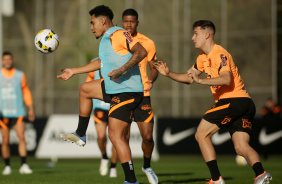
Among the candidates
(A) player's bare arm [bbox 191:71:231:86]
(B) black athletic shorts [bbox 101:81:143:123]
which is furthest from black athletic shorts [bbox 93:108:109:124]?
(A) player's bare arm [bbox 191:71:231:86]

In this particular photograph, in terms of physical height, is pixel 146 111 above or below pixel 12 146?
above

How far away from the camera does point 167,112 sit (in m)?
29.9

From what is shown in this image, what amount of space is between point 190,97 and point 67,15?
843 cm

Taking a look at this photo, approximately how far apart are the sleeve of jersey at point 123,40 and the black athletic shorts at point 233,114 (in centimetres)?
142

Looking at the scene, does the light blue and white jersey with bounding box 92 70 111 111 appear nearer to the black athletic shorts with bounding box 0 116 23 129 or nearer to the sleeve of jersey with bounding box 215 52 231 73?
the black athletic shorts with bounding box 0 116 23 129

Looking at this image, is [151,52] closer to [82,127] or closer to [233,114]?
[82,127]

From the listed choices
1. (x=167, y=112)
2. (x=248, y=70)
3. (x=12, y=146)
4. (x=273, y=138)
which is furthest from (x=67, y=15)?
(x=273, y=138)

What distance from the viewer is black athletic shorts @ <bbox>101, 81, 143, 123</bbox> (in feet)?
28.6

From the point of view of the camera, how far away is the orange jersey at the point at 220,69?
28.5 ft

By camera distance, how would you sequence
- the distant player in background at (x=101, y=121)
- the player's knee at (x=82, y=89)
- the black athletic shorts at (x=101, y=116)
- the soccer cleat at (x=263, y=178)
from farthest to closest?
the black athletic shorts at (x=101, y=116) < the distant player in background at (x=101, y=121) < the player's knee at (x=82, y=89) < the soccer cleat at (x=263, y=178)

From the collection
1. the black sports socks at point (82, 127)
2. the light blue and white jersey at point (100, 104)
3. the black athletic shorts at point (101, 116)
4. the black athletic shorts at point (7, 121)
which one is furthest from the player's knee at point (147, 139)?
the black athletic shorts at point (7, 121)

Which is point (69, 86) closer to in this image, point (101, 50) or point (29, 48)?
point (29, 48)

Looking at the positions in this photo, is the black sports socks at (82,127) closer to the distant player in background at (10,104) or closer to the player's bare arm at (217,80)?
the player's bare arm at (217,80)

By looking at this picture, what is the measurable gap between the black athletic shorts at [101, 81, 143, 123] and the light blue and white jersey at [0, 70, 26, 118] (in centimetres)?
525
